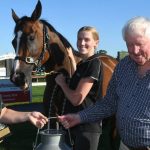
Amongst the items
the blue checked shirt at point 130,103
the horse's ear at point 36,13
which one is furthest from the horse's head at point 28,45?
the blue checked shirt at point 130,103

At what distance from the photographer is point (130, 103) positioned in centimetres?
282

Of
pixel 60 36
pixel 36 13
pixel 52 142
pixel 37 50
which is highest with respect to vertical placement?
pixel 36 13

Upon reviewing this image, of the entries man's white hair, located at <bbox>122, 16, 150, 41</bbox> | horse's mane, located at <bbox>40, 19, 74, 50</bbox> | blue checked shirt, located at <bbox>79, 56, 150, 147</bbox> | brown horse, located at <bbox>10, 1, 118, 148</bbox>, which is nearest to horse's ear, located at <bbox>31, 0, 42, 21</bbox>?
brown horse, located at <bbox>10, 1, 118, 148</bbox>

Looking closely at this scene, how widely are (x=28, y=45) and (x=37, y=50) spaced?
0.42ft

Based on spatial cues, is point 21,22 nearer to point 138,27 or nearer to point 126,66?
point 126,66

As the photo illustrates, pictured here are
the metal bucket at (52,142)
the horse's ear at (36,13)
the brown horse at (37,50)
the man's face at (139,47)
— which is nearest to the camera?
the metal bucket at (52,142)

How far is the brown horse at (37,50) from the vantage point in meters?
4.77

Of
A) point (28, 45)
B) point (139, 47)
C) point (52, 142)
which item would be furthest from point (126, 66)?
point (28, 45)

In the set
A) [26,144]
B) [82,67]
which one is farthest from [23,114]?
[26,144]

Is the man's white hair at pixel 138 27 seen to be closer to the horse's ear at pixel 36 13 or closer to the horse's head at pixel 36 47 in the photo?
the horse's head at pixel 36 47

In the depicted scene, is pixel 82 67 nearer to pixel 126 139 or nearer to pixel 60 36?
pixel 126 139

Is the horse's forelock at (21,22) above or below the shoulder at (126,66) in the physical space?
above

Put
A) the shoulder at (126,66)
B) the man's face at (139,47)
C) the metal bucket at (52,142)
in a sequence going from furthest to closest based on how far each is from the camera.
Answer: the shoulder at (126,66) → the man's face at (139,47) → the metal bucket at (52,142)

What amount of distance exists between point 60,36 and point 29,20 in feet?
1.38
